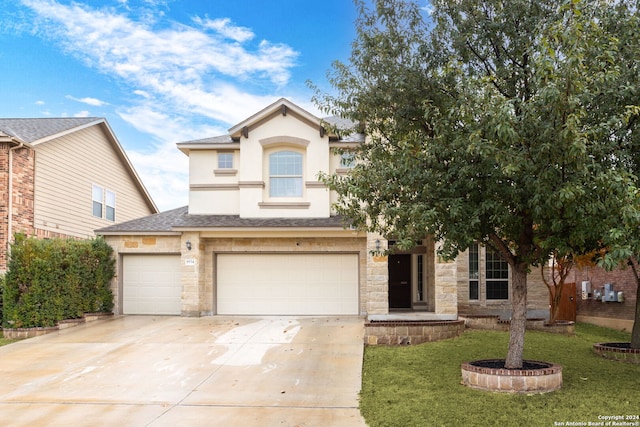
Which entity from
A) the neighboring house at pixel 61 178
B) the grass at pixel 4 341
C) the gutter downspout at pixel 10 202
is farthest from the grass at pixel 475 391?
the neighboring house at pixel 61 178

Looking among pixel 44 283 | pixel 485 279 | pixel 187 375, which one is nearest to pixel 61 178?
pixel 44 283

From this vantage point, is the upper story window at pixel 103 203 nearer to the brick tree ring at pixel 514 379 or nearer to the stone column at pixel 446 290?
the stone column at pixel 446 290

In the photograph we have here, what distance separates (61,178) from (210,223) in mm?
6747

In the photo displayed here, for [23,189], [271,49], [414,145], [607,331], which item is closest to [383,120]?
[414,145]

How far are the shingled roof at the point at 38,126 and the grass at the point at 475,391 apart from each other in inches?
533

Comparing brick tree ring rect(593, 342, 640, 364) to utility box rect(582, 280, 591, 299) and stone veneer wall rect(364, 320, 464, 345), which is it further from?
utility box rect(582, 280, 591, 299)

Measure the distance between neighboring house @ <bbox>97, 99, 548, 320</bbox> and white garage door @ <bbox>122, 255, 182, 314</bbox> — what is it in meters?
0.03

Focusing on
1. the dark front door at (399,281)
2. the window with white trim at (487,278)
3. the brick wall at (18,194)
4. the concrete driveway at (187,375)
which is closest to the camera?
the concrete driveway at (187,375)

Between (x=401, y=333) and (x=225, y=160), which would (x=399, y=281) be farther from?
(x=225, y=160)

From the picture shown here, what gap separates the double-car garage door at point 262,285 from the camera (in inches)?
675

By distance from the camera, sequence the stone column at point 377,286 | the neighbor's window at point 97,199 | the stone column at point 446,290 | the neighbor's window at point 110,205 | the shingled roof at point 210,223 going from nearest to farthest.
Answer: the stone column at point 446,290 → the stone column at point 377,286 → the shingled roof at point 210,223 → the neighbor's window at point 97,199 → the neighbor's window at point 110,205

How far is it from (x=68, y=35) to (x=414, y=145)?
49.9 feet

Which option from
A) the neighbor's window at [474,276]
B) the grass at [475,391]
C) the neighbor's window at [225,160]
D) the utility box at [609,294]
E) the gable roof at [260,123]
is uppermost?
the gable roof at [260,123]

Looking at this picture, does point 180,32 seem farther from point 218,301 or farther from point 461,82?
point 461,82
